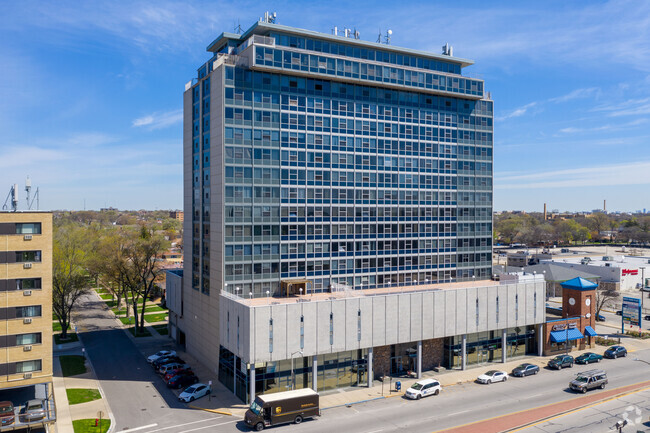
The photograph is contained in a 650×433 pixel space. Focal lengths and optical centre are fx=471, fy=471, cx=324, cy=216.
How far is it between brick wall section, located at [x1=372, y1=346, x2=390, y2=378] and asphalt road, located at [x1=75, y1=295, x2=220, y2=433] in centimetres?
1949

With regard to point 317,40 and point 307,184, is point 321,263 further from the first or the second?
point 317,40

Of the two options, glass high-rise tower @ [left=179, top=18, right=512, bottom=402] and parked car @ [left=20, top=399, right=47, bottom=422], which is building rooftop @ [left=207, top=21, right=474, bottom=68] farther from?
parked car @ [left=20, top=399, right=47, bottom=422]

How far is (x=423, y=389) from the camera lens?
163 ft

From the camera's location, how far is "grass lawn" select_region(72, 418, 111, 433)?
1610 inches

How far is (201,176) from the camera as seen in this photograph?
61000 mm

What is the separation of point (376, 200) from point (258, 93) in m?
20.5

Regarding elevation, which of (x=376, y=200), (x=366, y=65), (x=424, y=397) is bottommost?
(x=424, y=397)

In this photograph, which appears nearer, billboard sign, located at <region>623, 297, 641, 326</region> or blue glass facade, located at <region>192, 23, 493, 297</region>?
blue glass facade, located at <region>192, 23, 493, 297</region>

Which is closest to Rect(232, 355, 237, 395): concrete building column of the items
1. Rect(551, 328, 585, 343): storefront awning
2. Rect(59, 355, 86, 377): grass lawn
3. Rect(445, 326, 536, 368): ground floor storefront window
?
Rect(59, 355, 86, 377): grass lawn

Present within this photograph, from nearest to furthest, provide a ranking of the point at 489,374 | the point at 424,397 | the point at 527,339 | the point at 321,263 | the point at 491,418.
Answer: the point at 491,418 → the point at 424,397 → the point at 489,374 → the point at 321,263 → the point at 527,339

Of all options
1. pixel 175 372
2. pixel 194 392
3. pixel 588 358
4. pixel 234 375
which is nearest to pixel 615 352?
pixel 588 358

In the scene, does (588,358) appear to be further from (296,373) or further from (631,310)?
(296,373)

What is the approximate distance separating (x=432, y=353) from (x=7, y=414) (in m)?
44.8

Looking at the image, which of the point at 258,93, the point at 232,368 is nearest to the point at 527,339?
the point at 232,368
